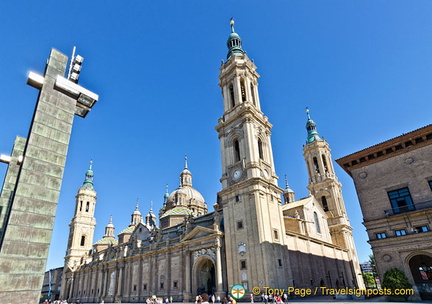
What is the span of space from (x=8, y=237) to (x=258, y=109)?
34.7 metres

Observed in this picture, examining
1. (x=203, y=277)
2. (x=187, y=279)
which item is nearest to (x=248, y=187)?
(x=203, y=277)

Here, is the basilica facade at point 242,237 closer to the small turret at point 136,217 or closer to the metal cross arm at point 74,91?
the small turret at point 136,217

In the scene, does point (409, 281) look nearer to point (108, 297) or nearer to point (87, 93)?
point (87, 93)

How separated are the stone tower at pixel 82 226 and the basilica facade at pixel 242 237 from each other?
7.38m

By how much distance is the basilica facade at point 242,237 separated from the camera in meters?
30.2

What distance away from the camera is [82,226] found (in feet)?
224

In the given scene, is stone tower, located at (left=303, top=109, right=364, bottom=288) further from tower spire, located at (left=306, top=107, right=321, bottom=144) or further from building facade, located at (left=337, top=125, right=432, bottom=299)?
building facade, located at (left=337, top=125, right=432, bottom=299)

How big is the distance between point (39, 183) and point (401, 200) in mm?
25175

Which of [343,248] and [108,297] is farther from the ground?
[343,248]

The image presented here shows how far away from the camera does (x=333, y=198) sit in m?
51.7

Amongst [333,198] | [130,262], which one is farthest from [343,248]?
[130,262]

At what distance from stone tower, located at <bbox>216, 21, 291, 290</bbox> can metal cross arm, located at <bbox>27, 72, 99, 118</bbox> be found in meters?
21.8

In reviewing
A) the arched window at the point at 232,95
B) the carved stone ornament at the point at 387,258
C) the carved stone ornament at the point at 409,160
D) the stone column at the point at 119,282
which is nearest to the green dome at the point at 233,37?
the arched window at the point at 232,95

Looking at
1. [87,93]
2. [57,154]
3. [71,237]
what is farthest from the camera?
[71,237]
